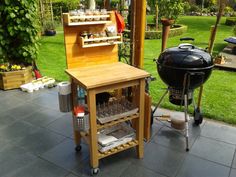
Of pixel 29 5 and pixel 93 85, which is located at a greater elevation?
pixel 29 5

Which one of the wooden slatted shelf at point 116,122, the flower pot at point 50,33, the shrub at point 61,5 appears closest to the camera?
the wooden slatted shelf at point 116,122

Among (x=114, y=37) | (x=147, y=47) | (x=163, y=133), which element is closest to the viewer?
(x=114, y=37)

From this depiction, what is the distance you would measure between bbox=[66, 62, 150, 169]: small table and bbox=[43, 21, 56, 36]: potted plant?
740 cm

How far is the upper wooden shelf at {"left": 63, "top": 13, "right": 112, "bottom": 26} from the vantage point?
2.00 metres

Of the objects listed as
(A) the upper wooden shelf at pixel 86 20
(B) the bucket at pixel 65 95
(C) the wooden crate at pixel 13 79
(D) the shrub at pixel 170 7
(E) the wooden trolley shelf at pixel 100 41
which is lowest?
(C) the wooden crate at pixel 13 79

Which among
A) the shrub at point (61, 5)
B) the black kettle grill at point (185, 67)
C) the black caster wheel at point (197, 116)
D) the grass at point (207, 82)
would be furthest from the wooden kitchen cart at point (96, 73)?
the shrub at point (61, 5)

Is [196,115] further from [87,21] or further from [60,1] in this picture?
[60,1]

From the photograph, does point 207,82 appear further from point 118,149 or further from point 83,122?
point 83,122

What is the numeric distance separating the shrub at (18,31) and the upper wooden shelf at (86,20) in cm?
221

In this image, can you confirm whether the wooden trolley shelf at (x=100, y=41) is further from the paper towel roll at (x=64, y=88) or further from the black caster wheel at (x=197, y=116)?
the black caster wheel at (x=197, y=116)

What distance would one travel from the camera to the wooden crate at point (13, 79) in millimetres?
3923

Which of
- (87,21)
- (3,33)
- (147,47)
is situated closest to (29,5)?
(3,33)

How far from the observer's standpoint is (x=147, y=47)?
7.52 meters

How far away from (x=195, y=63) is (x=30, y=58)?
311 cm
